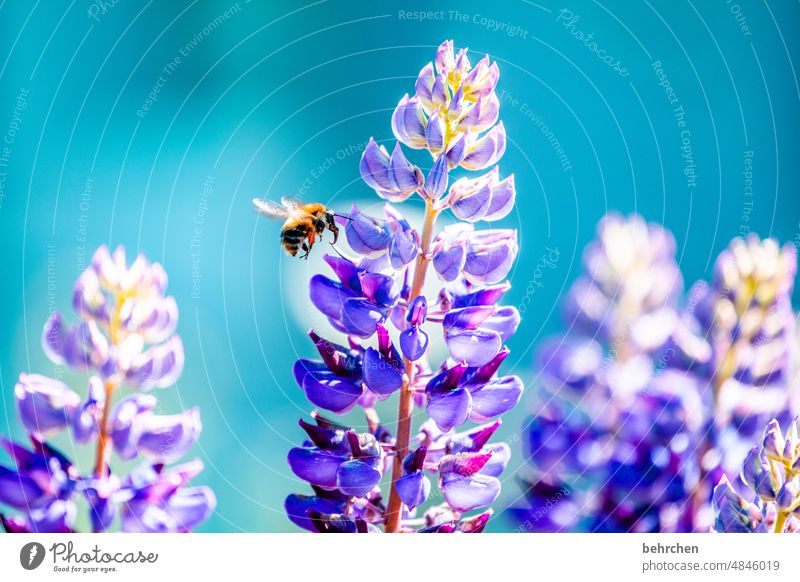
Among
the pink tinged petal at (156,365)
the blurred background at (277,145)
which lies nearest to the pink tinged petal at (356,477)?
the pink tinged petal at (156,365)

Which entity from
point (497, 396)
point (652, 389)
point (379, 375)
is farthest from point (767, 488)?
point (379, 375)

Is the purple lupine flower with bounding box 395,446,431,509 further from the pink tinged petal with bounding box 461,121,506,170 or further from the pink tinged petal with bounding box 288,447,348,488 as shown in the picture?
the pink tinged petal with bounding box 461,121,506,170

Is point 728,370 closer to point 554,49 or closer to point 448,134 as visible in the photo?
point 448,134

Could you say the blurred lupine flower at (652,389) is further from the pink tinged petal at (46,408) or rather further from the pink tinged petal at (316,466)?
the pink tinged petal at (46,408)

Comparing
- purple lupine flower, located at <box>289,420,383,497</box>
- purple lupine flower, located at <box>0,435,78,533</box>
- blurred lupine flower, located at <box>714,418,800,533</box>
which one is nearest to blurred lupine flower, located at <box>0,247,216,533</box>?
purple lupine flower, located at <box>0,435,78,533</box>

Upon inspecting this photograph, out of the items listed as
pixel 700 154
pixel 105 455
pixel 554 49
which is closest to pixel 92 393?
pixel 105 455
